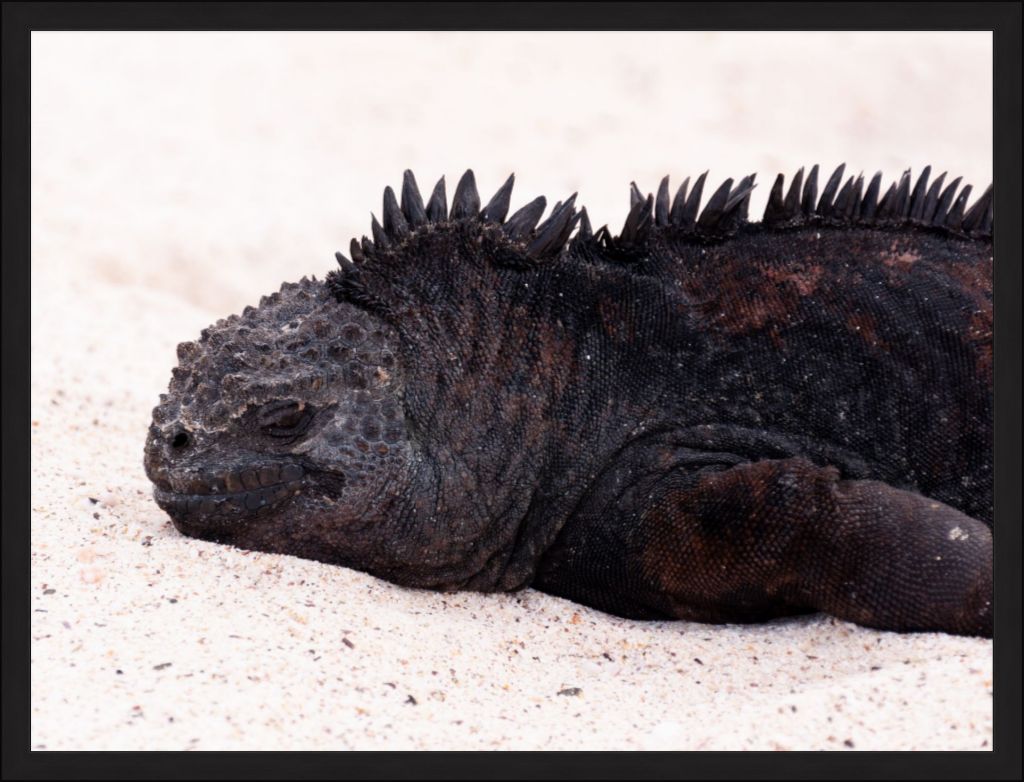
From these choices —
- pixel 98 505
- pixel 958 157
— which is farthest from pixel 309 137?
pixel 98 505

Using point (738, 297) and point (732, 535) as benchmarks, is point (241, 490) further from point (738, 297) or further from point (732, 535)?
point (738, 297)

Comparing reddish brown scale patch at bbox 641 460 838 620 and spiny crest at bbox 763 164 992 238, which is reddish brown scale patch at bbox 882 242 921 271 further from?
reddish brown scale patch at bbox 641 460 838 620

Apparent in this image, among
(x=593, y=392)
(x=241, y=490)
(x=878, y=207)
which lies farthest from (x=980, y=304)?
(x=241, y=490)

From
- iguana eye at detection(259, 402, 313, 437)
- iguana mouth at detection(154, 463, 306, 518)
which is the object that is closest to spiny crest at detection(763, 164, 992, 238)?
iguana eye at detection(259, 402, 313, 437)

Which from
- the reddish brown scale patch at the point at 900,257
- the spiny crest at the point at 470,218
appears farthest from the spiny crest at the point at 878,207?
the spiny crest at the point at 470,218

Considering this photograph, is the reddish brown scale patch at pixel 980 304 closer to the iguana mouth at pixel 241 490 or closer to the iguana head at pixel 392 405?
the iguana head at pixel 392 405

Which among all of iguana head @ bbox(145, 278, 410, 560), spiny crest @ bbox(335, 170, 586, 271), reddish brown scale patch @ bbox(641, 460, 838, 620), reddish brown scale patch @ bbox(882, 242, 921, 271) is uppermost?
spiny crest @ bbox(335, 170, 586, 271)
